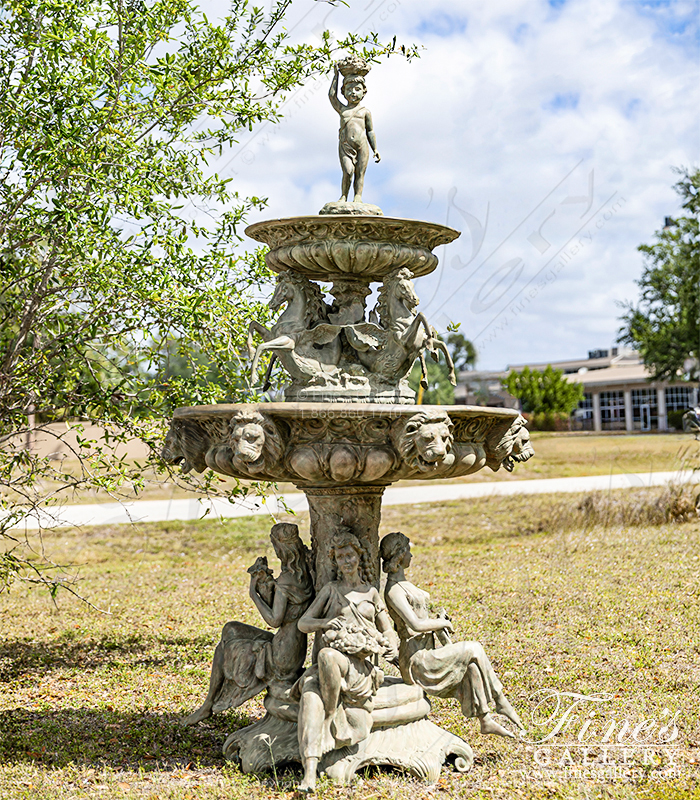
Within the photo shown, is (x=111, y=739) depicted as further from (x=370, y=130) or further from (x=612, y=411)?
(x=612, y=411)

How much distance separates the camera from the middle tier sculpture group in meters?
4.25

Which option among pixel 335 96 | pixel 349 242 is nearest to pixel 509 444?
pixel 349 242

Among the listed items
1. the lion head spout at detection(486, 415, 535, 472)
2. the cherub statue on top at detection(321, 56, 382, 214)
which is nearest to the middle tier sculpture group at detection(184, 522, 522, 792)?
the lion head spout at detection(486, 415, 535, 472)

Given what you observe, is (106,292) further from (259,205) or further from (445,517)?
(445,517)

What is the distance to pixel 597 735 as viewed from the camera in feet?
16.3

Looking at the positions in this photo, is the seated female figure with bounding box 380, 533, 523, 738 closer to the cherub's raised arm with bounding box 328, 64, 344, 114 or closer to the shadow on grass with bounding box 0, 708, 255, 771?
the shadow on grass with bounding box 0, 708, 255, 771

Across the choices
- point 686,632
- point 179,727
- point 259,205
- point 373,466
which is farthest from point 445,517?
point 373,466

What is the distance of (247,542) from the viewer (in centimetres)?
1309

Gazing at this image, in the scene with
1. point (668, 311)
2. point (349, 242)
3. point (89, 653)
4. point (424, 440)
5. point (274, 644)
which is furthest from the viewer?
point (668, 311)

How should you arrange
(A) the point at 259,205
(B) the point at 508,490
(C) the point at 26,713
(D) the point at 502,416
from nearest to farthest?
(D) the point at 502,416 < (C) the point at 26,713 < (A) the point at 259,205 < (B) the point at 508,490

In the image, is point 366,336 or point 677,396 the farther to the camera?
point 677,396

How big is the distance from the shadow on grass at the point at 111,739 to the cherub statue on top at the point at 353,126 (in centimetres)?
324

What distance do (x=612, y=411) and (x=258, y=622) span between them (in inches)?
1965

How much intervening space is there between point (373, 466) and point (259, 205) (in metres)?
3.46
